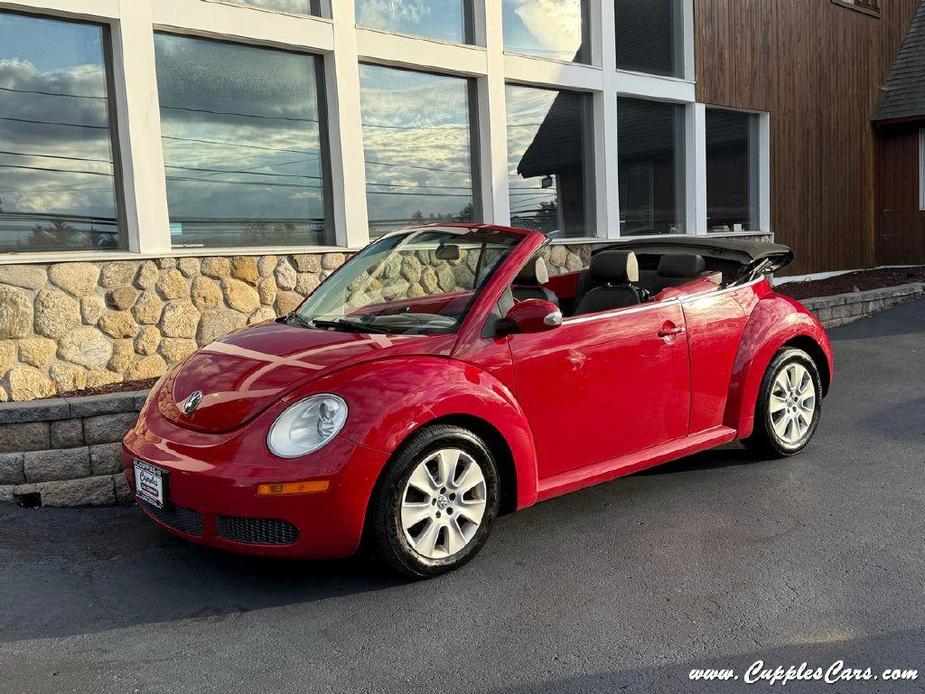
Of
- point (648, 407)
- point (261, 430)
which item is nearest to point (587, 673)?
point (261, 430)

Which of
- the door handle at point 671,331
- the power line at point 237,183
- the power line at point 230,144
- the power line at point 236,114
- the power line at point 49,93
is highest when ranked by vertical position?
the power line at point 49,93

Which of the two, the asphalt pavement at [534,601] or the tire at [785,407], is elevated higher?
the tire at [785,407]

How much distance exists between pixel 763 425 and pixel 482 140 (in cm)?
588

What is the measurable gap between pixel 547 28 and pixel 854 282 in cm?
656

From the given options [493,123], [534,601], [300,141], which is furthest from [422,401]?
[493,123]

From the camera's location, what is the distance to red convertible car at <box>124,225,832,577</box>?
141 inches

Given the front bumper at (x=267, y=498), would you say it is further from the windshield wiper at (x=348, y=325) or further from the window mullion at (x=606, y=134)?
the window mullion at (x=606, y=134)

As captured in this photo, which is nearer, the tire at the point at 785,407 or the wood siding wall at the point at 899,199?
the tire at the point at 785,407

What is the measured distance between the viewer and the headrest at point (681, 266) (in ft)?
17.7

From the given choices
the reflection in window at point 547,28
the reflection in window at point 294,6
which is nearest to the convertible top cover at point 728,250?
the reflection in window at point 294,6

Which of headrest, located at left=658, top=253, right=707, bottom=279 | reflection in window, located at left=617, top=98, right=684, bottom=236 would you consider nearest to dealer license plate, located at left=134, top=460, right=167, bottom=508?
headrest, located at left=658, top=253, right=707, bottom=279

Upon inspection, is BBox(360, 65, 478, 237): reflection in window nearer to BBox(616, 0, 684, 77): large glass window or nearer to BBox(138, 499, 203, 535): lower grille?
BBox(616, 0, 684, 77): large glass window

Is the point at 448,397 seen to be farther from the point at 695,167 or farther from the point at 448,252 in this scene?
the point at 695,167

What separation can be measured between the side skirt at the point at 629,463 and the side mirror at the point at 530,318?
75cm
